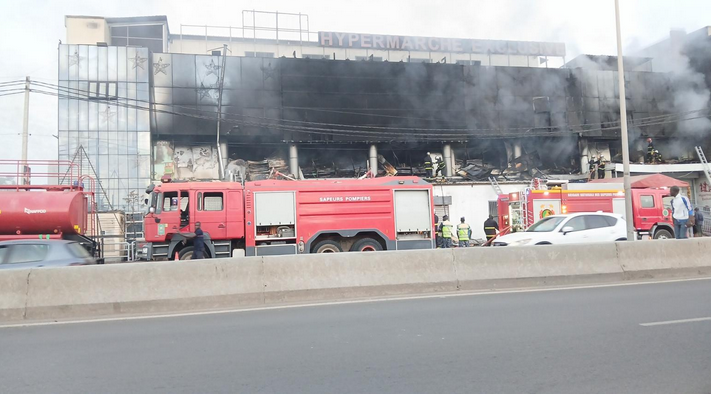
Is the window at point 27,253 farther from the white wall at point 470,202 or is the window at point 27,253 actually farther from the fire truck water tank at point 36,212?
the white wall at point 470,202

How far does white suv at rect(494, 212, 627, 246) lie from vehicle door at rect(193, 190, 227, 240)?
7.48m

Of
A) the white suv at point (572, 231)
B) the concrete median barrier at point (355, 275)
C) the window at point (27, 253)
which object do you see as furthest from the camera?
the white suv at point (572, 231)

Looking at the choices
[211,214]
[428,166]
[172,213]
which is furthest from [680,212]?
[428,166]

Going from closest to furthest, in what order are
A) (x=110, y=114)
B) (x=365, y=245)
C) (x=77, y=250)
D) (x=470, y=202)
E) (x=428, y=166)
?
(x=77, y=250) < (x=365, y=245) < (x=470, y=202) < (x=110, y=114) < (x=428, y=166)

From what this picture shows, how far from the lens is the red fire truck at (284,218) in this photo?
1526 centimetres

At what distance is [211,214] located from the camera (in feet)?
50.8

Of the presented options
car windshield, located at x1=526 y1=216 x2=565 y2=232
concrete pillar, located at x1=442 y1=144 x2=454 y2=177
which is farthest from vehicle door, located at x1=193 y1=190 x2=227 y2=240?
concrete pillar, located at x1=442 y1=144 x2=454 y2=177

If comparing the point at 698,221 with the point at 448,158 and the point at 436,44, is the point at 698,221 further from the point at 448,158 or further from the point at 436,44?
A: the point at 436,44

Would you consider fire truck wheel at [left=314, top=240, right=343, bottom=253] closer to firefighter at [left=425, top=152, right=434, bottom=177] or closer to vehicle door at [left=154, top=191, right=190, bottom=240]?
vehicle door at [left=154, top=191, right=190, bottom=240]

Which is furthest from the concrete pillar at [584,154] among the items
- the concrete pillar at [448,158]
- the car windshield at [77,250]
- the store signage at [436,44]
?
the car windshield at [77,250]

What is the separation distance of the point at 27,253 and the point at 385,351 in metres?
7.10

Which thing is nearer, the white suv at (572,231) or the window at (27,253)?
the window at (27,253)

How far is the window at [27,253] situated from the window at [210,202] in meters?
5.98

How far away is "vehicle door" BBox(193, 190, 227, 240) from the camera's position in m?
15.4
